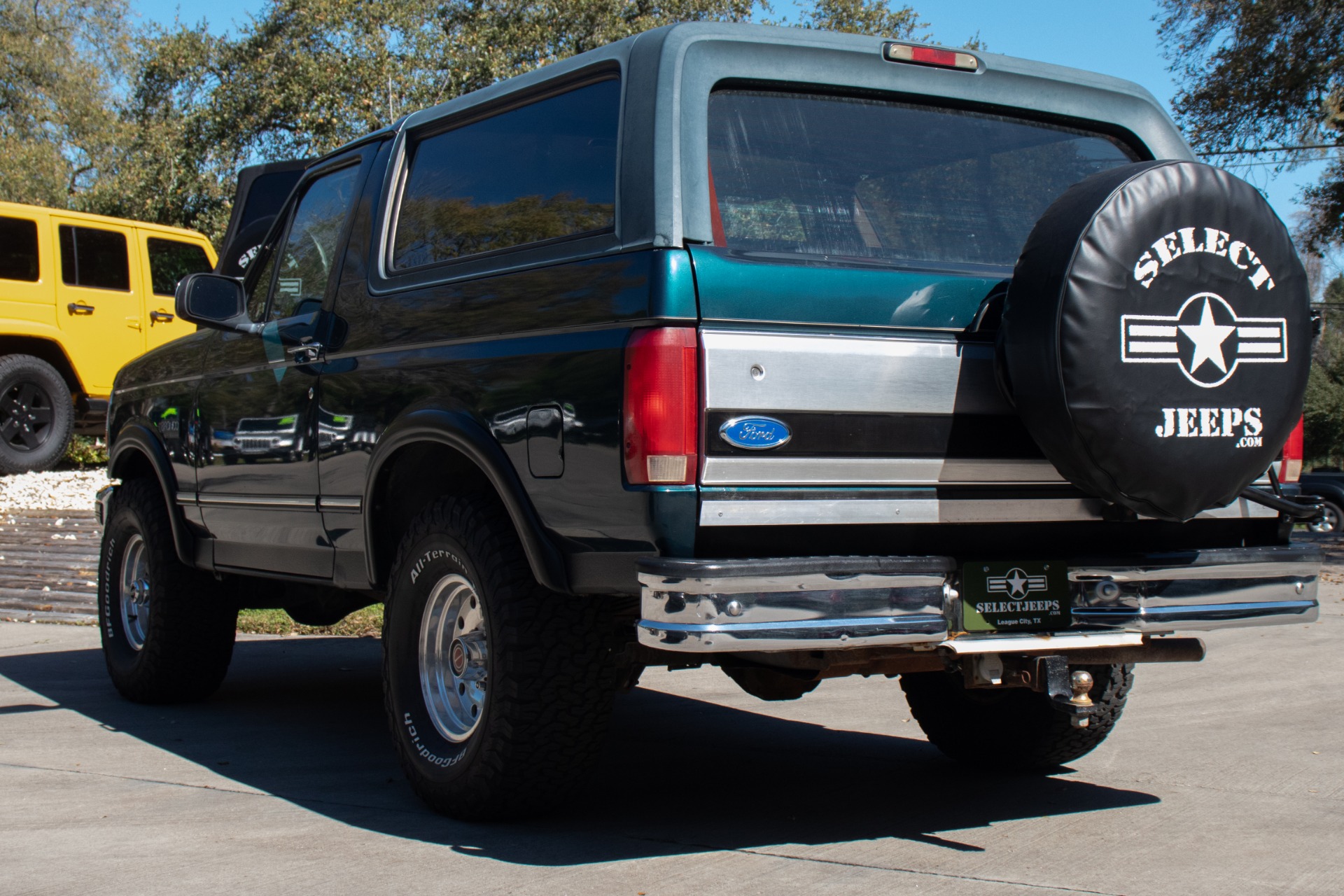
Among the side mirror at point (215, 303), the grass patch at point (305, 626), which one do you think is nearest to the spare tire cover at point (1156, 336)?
the side mirror at point (215, 303)

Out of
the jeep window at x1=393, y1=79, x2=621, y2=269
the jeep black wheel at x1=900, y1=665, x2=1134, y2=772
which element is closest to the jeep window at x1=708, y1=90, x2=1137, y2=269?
the jeep window at x1=393, y1=79, x2=621, y2=269

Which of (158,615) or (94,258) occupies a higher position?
(94,258)

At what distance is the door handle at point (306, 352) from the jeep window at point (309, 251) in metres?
0.15

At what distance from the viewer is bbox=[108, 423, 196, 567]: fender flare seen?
5852mm

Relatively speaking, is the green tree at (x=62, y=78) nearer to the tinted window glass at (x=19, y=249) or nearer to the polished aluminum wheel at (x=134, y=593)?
the tinted window glass at (x=19, y=249)

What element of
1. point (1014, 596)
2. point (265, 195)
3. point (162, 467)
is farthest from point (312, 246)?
point (1014, 596)

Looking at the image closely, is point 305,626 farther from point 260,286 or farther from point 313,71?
point 313,71

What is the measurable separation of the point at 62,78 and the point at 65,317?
22479 mm

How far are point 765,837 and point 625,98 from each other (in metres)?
2.04

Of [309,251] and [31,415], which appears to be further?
[31,415]

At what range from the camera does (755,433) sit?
3422 millimetres

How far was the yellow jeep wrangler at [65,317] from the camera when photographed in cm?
1228

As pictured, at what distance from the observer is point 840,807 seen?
444 centimetres

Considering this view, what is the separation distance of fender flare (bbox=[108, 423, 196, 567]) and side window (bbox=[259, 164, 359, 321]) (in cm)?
83
